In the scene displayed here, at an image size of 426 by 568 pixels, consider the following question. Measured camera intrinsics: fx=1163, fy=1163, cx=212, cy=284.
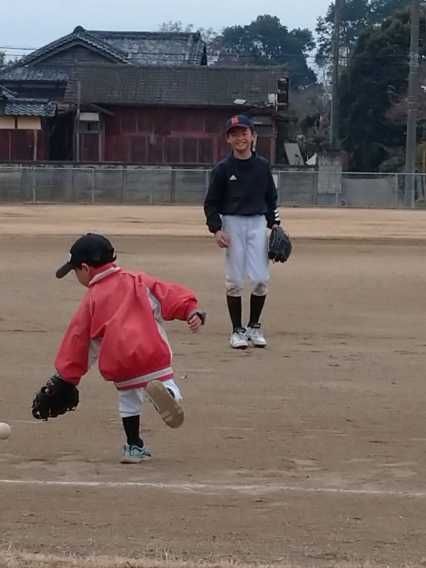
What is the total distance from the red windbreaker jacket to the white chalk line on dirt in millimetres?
506

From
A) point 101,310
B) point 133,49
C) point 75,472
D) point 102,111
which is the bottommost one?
point 75,472

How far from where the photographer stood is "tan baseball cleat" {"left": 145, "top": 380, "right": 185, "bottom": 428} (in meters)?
5.32

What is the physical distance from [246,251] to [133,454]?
3.93 m

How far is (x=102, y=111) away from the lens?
4500cm

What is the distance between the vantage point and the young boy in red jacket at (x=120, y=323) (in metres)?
5.52

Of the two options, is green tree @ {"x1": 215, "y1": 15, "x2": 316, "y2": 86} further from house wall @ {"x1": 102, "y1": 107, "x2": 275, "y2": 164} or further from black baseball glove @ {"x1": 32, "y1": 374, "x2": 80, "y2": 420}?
black baseball glove @ {"x1": 32, "y1": 374, "x2": 80, "y2": 420}

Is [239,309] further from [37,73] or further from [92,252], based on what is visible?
[37,73]

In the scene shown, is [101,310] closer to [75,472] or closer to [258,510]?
[75,472]

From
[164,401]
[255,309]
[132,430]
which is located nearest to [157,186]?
[255,309]

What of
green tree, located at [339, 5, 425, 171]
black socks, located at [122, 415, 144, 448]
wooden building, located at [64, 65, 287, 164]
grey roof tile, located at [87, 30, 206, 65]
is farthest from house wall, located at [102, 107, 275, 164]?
black socks, located at [122, 415, 144, 448]

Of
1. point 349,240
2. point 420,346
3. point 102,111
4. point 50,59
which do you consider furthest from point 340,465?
point 50,59

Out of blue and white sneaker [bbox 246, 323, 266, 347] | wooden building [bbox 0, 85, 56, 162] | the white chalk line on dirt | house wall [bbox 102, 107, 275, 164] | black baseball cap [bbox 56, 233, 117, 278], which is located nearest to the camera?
the white chalk line on dirt

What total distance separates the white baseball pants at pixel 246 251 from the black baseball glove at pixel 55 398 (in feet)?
12.8

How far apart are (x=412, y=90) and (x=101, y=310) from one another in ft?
112
